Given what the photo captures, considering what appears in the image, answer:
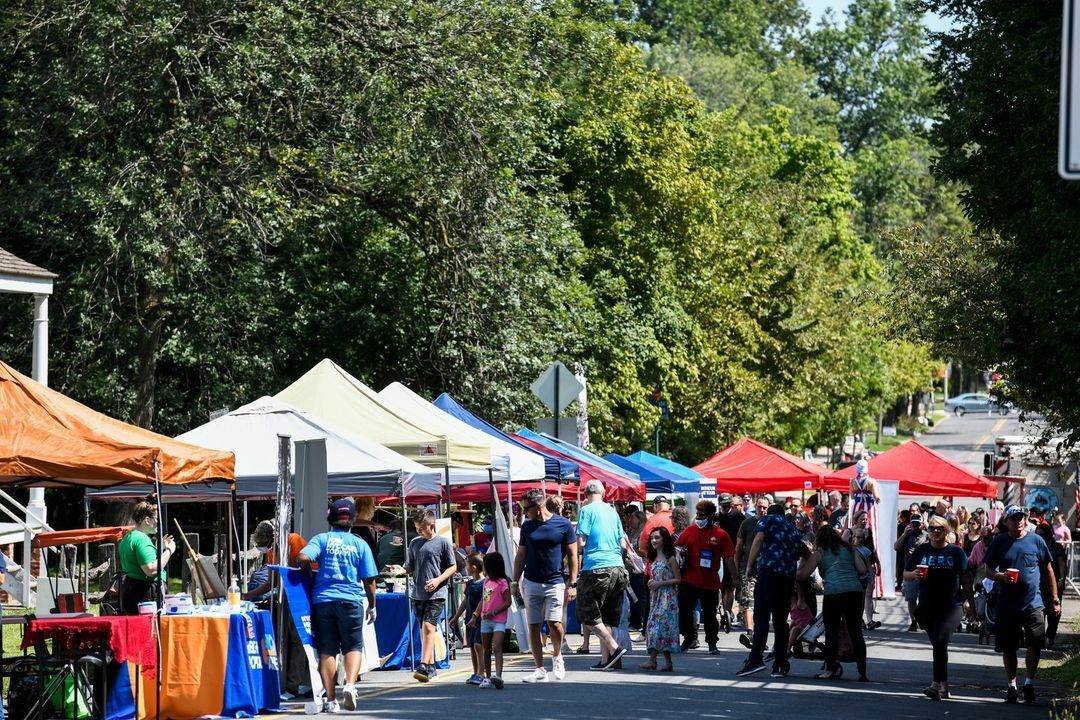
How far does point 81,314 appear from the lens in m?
25.3

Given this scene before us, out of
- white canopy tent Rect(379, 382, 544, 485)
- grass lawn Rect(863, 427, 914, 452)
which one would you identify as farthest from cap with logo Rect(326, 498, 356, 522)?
grass lawn Rect(863, 427, 914, 452)

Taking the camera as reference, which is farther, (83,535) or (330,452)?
(330,452)

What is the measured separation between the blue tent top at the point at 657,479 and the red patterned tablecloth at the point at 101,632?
18422 mm

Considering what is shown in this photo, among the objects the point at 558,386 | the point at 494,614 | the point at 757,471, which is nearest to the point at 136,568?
the point at 494,614

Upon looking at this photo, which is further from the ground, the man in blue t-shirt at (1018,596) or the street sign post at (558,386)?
the street sign post at (558,386)

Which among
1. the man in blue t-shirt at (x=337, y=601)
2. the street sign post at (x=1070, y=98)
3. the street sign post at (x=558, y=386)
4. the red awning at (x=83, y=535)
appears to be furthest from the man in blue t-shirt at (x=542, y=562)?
the street sign post at (x=1070, y=98)

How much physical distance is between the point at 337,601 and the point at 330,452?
397 centimetres

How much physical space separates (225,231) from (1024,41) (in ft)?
41.7

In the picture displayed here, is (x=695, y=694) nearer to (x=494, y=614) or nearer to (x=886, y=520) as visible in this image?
(x=494, y=614)

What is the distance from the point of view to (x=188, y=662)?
13195 mm

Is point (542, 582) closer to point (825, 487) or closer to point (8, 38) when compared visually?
point (8, 38)

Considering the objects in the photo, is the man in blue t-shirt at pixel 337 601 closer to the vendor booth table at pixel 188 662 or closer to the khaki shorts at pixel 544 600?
the vendor booth table at pixel 188 662

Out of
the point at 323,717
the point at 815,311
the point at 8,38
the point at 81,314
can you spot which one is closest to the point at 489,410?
the point at 81,314

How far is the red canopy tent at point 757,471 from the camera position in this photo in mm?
34094
